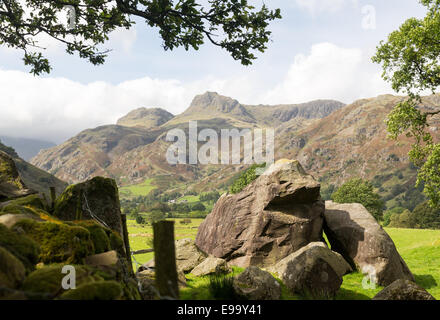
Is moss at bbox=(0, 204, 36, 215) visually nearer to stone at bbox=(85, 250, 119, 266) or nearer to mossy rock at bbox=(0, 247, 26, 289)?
stone at bbox=(85, 250, 119, 266)

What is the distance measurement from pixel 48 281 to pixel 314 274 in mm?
11373

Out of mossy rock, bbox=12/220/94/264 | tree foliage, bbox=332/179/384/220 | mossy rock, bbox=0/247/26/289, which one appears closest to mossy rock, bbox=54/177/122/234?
mossy rock, bbox=12/220/94/264

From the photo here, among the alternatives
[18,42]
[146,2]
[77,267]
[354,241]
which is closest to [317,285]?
[354,241]

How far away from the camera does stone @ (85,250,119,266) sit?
7523mm

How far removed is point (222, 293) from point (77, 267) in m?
5.24

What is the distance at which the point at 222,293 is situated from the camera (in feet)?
33.4

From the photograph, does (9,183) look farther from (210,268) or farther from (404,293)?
(404,293)

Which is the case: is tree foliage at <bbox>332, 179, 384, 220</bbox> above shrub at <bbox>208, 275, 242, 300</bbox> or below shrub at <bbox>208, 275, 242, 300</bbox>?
below

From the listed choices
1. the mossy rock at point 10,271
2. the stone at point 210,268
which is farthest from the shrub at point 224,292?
the stone at point 210,268

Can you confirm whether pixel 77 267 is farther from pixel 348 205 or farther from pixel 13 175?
pixel 348 205

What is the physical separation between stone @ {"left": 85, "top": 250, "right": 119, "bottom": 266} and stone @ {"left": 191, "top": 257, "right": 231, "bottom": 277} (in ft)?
31.9

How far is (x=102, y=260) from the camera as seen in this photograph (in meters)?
7.68

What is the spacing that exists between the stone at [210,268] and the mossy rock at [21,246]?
1121cm

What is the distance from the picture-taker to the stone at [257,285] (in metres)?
11.0
